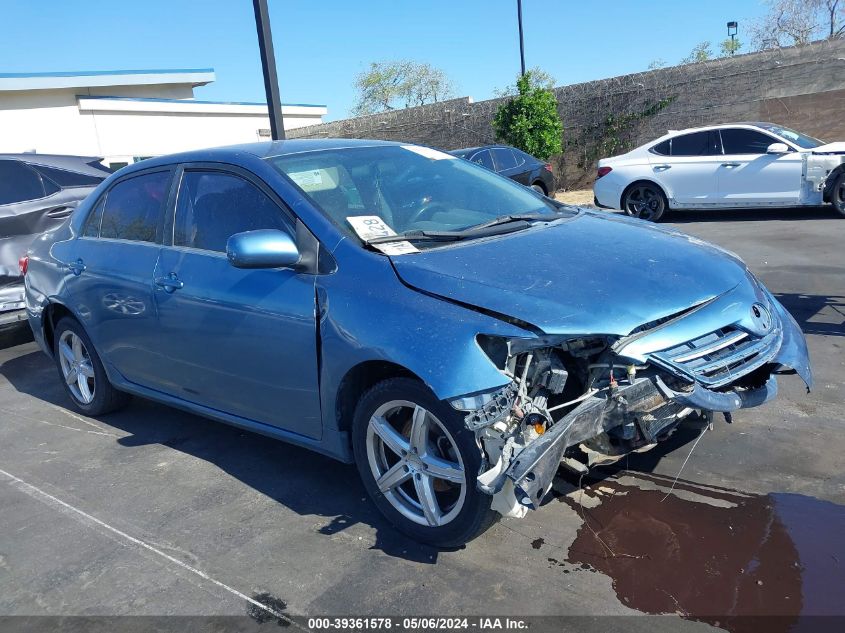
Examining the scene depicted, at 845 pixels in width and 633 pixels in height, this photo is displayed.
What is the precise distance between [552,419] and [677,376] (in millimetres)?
521

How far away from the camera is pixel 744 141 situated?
1182cm

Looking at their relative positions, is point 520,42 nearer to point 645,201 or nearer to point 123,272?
point 645,201

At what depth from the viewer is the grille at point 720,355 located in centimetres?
297

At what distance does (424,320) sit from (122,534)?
197cm

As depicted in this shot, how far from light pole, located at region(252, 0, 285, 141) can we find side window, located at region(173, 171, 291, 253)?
5.22m

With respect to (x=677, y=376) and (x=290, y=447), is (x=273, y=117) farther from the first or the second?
(x=677, y=376)

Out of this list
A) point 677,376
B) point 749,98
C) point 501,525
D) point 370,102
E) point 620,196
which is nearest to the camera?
point 677,376

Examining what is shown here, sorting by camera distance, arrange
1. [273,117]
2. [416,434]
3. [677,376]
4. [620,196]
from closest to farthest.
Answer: [677,376], [416,434], [273,117], [620,196]

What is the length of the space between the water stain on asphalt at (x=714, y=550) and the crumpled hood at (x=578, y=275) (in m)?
0.98

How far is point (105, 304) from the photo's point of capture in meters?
4.82

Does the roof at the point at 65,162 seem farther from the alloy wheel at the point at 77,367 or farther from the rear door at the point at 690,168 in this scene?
the rear door at the point at 690,168

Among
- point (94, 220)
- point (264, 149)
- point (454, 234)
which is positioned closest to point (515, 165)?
point (94, 220)

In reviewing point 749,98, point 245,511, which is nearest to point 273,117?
point 245,511

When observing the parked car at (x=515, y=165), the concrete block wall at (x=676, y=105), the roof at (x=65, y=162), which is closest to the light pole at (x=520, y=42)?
the concrete block wall at (x=676, y=105)
